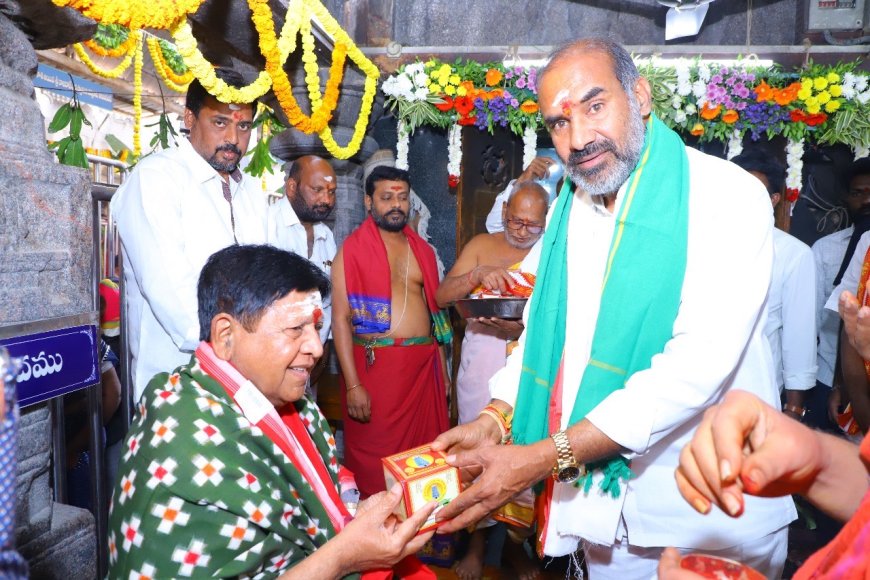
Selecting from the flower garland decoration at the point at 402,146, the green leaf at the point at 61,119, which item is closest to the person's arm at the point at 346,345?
the green leaf at the point at 61,119

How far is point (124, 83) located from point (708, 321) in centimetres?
970

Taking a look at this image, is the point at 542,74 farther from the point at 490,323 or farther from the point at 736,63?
the point at 736,63

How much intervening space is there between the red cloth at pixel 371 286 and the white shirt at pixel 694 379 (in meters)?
2.51

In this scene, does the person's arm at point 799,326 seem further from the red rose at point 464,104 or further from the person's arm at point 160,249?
the red rose at point 464,104

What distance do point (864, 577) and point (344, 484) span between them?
157 cm

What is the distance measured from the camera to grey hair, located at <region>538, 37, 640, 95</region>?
74.4 inches

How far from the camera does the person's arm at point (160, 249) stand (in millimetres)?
2547

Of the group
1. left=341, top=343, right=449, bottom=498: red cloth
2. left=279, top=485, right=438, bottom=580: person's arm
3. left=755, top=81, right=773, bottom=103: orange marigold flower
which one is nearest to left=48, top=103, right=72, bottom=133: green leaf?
left=341, top=343, right=449, bottom=498: red cloth

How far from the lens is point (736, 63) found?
5832 millimetres

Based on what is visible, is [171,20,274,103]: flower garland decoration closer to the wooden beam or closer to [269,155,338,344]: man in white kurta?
[269,155,338,344]: man in white kurta

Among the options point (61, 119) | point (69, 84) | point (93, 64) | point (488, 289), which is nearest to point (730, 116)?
point (488, 289)

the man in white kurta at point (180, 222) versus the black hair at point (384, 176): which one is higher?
the black hair at point (384, 176)

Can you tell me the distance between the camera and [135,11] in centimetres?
239

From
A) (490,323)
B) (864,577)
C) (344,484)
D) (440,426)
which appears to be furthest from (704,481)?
(440,426)
